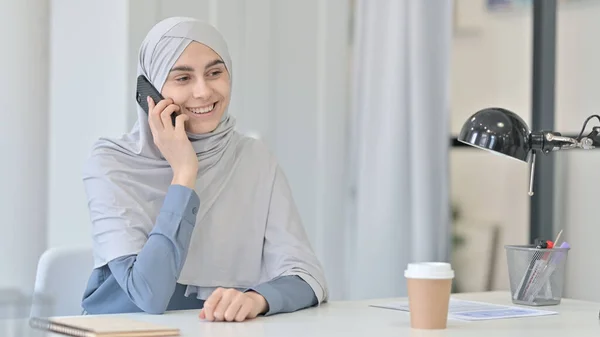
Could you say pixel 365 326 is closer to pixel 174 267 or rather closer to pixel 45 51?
pixel 174 267

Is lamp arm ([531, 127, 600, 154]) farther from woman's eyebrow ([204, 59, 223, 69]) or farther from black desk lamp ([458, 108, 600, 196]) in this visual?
woman's eyebrow ([204, 59, 223, 69])

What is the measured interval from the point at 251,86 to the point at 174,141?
47.9 inches

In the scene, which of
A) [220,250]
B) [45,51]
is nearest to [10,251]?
[45,51]

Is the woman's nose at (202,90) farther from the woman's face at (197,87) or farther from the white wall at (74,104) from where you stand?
the white wall at (74,104)

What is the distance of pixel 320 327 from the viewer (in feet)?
4.79

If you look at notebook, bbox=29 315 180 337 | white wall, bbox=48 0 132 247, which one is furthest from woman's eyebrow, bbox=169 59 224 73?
white wall, bbox=48 0 132 247

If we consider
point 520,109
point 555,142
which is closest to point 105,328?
point 555,142

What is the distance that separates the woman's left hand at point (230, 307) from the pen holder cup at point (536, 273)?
23.0 inches

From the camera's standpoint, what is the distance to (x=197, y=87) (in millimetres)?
1946

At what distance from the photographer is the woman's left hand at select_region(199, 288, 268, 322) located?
1.50 meters

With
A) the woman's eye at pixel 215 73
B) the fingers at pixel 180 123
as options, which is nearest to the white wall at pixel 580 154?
the woman's eye at pixel 215 73

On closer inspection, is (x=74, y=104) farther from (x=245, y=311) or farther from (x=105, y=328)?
(x=105, y=328)

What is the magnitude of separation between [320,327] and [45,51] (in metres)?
1.60

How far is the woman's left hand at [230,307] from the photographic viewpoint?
4.93ft
